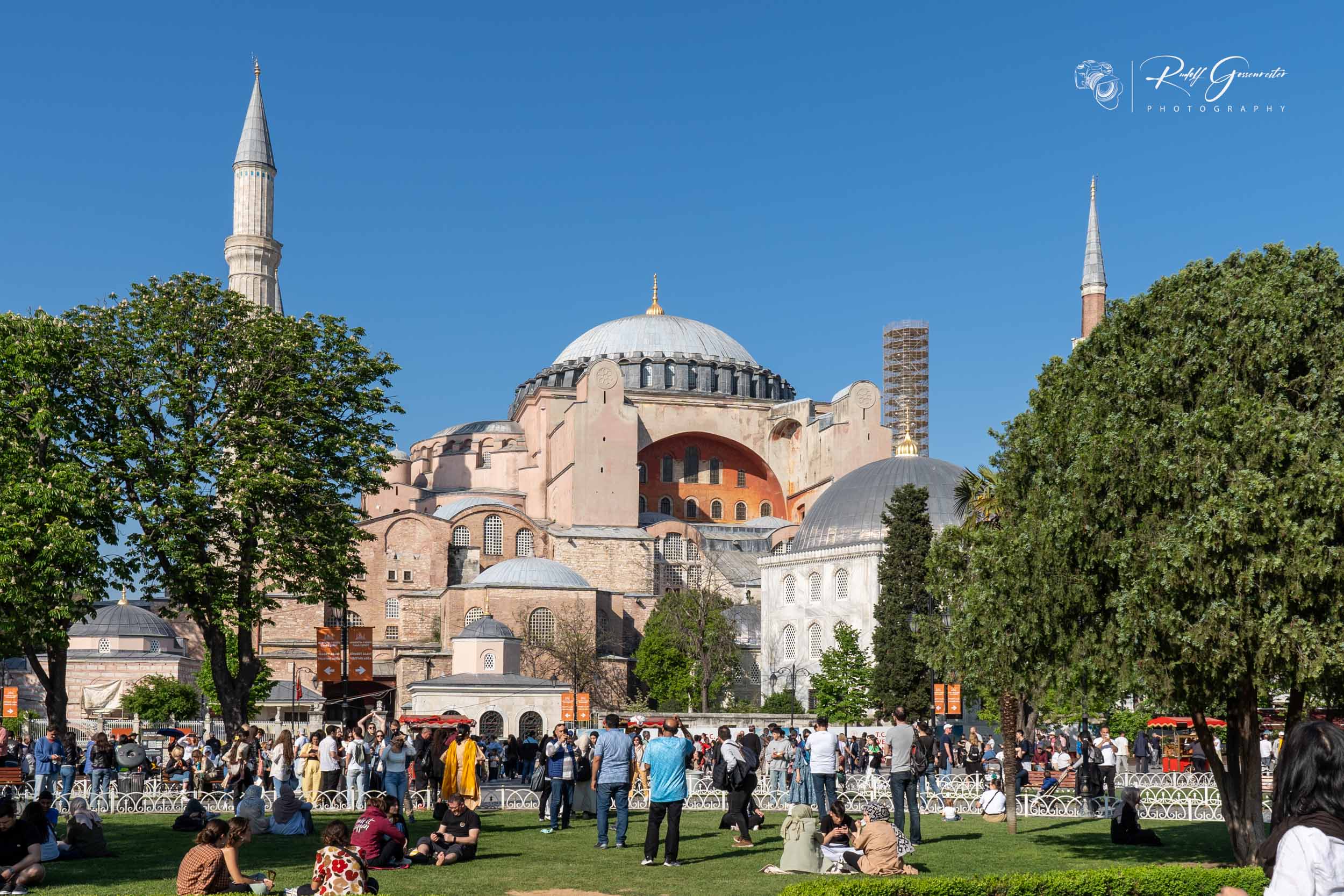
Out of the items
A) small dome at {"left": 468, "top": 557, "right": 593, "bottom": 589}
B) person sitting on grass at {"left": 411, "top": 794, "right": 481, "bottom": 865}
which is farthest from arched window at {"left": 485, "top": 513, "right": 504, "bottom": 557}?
person sitting on grass at {"left": 411, "top": 794, "right": 481, "bottom": 865}

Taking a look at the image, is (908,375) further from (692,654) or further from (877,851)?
(877,851)

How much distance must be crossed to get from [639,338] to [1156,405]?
63.6 m

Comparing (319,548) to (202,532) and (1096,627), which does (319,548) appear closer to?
(202,532)

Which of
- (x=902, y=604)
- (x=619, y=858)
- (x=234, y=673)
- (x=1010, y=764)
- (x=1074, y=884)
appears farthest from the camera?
(x=234, y=673)

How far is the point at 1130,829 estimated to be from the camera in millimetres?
14406

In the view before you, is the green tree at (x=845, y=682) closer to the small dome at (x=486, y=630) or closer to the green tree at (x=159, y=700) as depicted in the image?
the small dome at (x=486, y=630)

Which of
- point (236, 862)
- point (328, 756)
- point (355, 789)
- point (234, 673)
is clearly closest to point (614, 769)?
point (236, 862)

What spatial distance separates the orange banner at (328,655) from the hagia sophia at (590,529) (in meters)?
19.5

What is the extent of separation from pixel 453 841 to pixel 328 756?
7.33 m

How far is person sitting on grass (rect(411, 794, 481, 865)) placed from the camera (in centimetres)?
1268

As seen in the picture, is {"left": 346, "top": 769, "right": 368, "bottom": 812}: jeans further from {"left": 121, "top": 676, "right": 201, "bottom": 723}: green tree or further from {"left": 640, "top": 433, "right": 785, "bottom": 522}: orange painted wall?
{"left": 640, "top": 433, "right": 785, "bottom": 522}: orange painted wall

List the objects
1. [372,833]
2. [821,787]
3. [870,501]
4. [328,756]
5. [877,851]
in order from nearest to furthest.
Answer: [877,851] < [372,833] < [821,787] < [328,756] < [870,501]

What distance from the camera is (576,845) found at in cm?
1414

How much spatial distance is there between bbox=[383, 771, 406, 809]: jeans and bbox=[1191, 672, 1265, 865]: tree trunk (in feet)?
26.1
